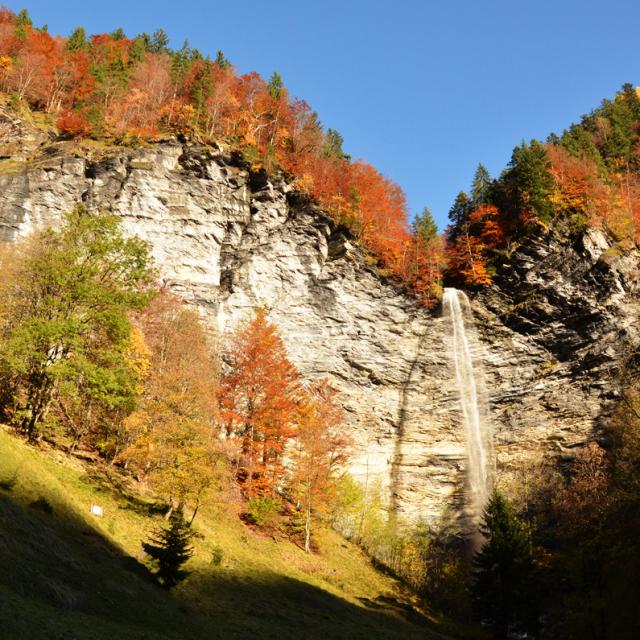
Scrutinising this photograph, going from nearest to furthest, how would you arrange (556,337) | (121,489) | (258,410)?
1. (121,489)
2. (258,410)
3. (556,337)

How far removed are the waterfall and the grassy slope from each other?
14517mm

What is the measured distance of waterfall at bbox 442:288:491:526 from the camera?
137ft

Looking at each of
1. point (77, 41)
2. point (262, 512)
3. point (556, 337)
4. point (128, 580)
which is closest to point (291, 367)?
point (262, 512)

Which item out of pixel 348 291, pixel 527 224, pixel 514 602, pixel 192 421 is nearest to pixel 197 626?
pixel 192 421

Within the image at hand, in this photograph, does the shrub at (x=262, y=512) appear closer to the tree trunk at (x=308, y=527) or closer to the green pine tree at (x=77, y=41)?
the tree trunk at (x=308, y=527)

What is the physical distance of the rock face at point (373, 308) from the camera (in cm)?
4278

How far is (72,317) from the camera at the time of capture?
22312 millimetres

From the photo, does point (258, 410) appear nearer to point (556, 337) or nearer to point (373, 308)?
point (373, 308)

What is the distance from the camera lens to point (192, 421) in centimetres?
2422

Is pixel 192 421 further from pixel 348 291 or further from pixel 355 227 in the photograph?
pixel 355 227

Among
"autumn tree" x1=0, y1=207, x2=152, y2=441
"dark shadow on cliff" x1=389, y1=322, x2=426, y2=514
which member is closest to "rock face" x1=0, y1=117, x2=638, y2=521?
"dark shadow on cliff" x1=389, y1=322, x2=426, y2=514

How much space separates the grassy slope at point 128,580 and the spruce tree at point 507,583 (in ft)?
11.8

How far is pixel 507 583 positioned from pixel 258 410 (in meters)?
17.7

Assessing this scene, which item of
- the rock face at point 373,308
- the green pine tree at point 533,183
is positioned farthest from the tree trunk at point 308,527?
the green pine tree at point 533,183
